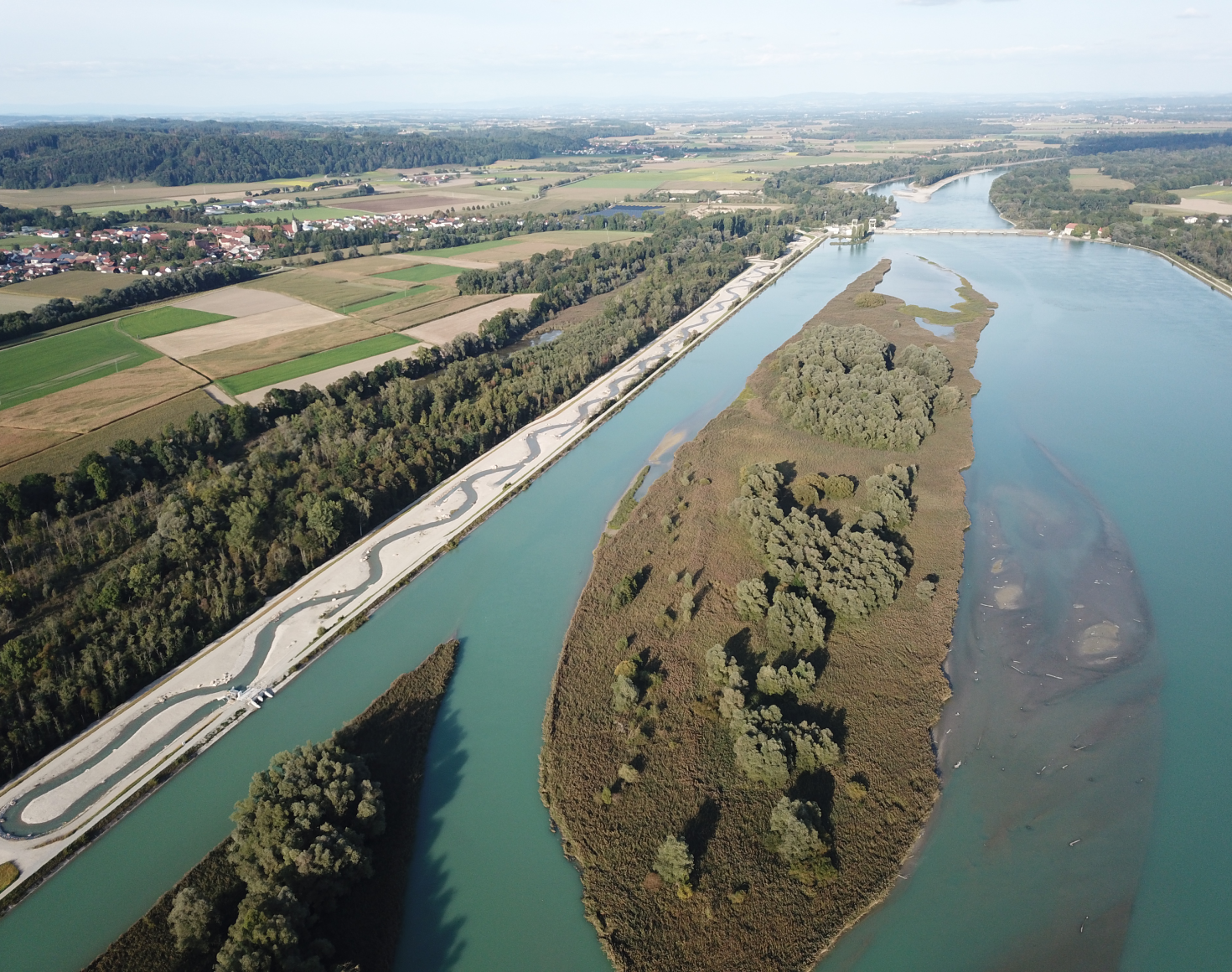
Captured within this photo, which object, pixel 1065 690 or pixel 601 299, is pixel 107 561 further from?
→ pixel 601 299

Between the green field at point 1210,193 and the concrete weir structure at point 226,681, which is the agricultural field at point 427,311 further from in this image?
the green field at point 1210,193

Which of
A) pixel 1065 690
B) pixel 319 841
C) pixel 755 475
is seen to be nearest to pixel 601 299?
pixel 755 475

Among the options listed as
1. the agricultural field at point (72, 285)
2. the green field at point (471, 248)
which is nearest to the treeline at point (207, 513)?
the agricultural field at point (72, 285)

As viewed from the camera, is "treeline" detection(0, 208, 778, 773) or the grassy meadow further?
the grassy meadow

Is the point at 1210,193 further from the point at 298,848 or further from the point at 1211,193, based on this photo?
the point at 298,848

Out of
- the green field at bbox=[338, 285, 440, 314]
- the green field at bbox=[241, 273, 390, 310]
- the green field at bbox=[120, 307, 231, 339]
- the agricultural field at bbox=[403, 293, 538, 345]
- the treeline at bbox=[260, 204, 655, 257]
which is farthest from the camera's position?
the treeline at bbox=[260, 204, 655, 257]

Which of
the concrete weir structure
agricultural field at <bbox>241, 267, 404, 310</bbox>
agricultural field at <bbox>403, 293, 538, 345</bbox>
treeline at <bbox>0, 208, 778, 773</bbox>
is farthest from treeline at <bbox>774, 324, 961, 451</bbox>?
agricultural field at <bbox>241, 267, 404, 310</bbox>

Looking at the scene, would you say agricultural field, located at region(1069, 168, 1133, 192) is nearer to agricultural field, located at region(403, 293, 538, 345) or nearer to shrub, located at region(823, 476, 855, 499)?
agricultural field, located at region(403, 293, 538, 345)
